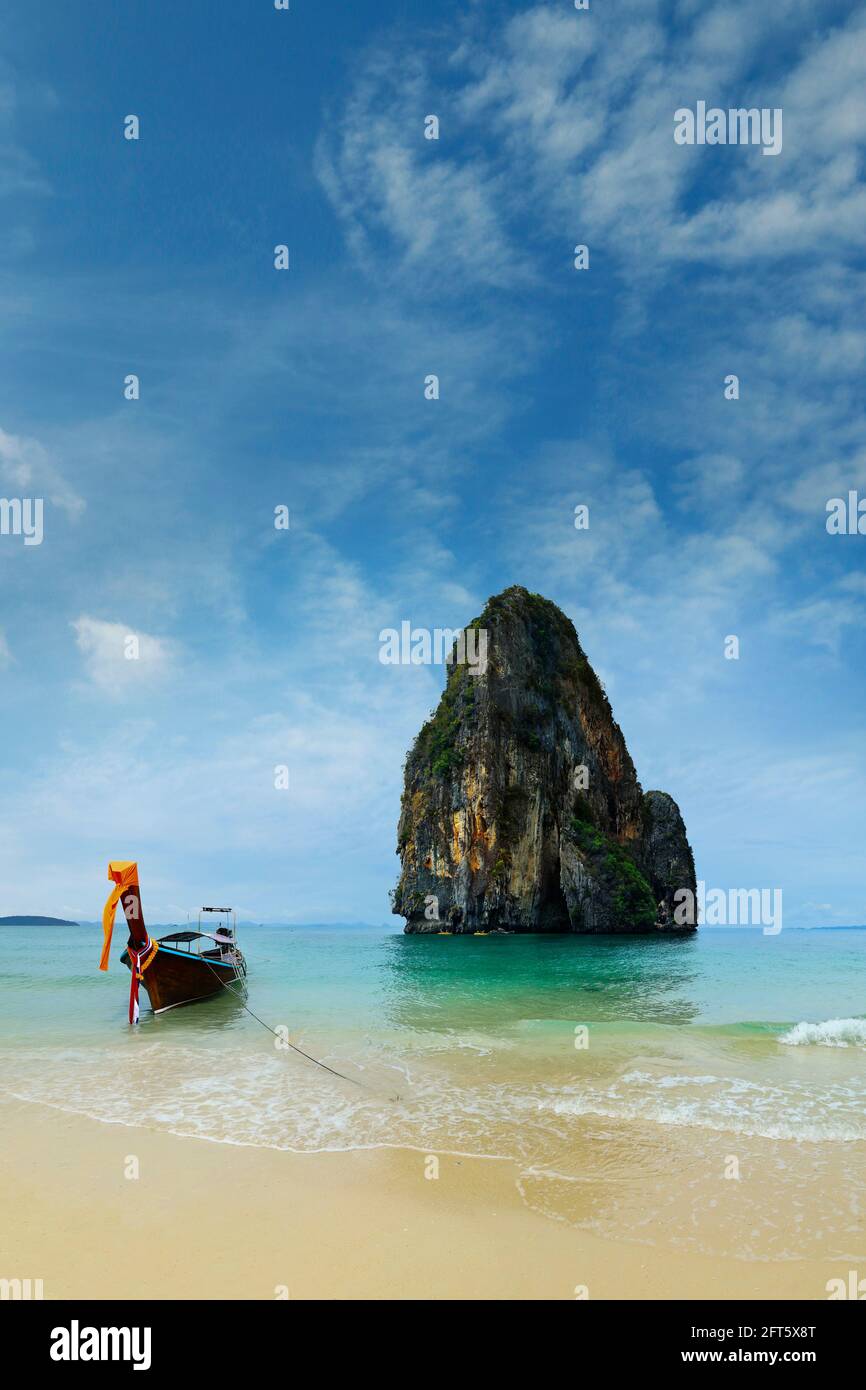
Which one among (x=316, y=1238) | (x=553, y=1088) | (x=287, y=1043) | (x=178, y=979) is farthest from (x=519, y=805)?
(x=316, y=1238)

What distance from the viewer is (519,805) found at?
62.7m

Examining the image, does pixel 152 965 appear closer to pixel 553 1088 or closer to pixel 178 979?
pixel 178 979

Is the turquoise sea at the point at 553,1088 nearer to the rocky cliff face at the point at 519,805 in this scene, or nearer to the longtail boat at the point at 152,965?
the longtail boat at the point at 152,965

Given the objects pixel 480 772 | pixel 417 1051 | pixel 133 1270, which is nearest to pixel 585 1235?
pixel 133 1270

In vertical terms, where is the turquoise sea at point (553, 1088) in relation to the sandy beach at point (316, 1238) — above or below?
below

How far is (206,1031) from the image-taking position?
1452 centimetres

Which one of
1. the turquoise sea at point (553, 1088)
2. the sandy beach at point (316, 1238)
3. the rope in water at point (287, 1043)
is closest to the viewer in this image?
the sandy beach at point (316, 1238)

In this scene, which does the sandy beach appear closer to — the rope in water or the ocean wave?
the rope in water

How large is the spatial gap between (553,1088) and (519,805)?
53.9 meters

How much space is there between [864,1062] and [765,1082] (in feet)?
9.85

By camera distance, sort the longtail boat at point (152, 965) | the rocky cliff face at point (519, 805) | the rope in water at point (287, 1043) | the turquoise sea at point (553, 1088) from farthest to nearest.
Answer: the rocky cliff face at point (519, 805)
the longtail boat at point (152, 965)
the rope in water at point (287, 1043)
the turquoise sea at point (553, 1088)

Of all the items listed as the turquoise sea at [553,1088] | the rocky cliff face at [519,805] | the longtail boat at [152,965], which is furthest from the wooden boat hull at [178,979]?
the rocky cliff face at [519,805]

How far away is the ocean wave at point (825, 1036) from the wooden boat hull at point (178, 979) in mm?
13896

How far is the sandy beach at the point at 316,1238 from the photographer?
4199mm
